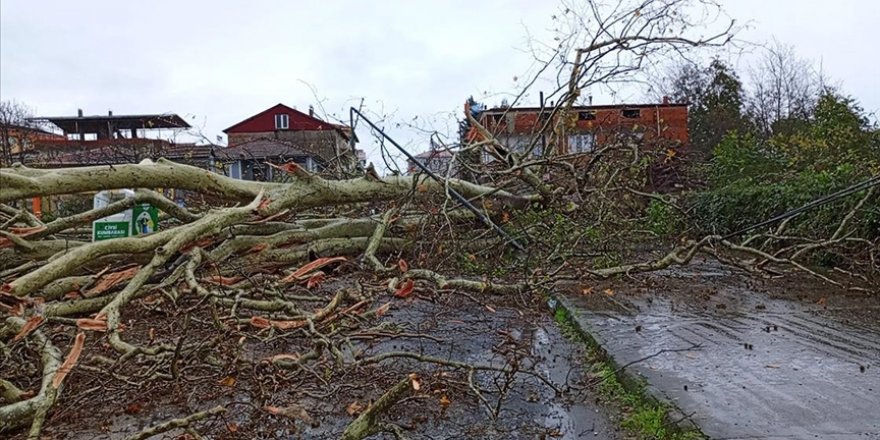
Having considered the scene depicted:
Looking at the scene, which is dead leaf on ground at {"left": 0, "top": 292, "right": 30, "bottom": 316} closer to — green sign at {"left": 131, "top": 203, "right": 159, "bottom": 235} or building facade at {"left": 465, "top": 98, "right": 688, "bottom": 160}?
green sign at {"left": 131, "top": 203, "right": 159, "bottom": 235}

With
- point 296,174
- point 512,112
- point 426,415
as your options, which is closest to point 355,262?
point 296,174

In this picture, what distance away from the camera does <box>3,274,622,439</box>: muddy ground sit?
3.06 m

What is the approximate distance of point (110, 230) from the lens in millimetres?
6055

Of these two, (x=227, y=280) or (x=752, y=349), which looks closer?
(x=752, y=349)

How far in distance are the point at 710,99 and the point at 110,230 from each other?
24.6 m

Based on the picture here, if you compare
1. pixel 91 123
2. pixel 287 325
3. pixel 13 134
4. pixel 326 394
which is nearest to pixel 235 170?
pixel 13 134

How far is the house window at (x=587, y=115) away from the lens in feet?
30.4

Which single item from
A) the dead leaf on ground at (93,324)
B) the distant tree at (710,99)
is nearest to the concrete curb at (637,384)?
the dead leaf on ground at (93,324)

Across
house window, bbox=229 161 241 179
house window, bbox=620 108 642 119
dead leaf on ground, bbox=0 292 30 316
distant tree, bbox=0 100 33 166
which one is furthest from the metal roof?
dead leaf on ground, bbox=0 292 30 316

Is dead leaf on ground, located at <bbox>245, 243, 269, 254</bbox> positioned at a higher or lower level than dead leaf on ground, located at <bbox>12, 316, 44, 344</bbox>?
higher

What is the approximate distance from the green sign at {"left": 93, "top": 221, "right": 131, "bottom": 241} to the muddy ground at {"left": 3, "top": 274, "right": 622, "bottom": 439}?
5.29 feet

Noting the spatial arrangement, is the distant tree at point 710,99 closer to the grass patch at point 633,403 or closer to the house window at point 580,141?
the house window at point 580,141

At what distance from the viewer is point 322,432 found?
3.03 m

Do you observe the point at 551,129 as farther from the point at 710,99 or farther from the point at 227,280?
the point at 710,99
